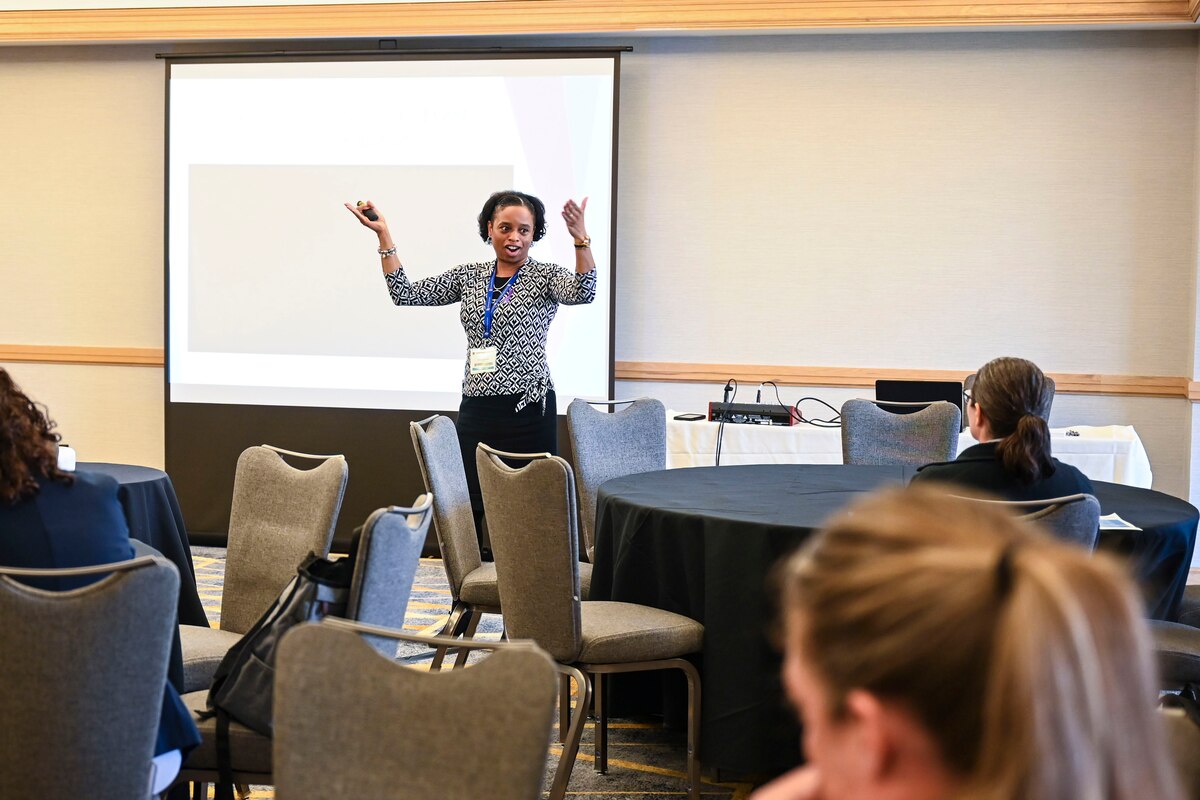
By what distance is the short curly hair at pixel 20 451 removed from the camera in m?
2.05

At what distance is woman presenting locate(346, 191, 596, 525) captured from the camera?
396 cm

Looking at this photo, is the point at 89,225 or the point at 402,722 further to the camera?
the point at 89,225

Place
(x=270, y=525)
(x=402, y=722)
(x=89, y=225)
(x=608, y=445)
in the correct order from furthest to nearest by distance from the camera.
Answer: (x=89, y=225), (x=608, y=445), (x=270, y=525), (x=402, y=722)

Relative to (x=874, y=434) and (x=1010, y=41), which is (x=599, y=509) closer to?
(x=874, y=434)

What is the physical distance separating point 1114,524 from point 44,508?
2.43m

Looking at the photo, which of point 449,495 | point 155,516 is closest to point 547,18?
point 449,495

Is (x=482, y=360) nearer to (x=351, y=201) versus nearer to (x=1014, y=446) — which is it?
(x=1014, y=446)

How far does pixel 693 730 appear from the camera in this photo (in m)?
2.83

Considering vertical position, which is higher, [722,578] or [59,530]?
[59,530]

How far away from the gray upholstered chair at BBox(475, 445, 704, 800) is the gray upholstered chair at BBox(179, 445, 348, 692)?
0.39m

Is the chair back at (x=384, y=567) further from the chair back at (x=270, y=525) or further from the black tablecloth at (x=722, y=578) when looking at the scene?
the black tablecloth at (x=722, y=578)

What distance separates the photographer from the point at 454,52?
6.16m

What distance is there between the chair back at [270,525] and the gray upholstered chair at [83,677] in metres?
1.09

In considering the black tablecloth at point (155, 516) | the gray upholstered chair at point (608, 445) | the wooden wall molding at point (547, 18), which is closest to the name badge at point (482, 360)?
the gray upholstered chair at point (608, 445)
